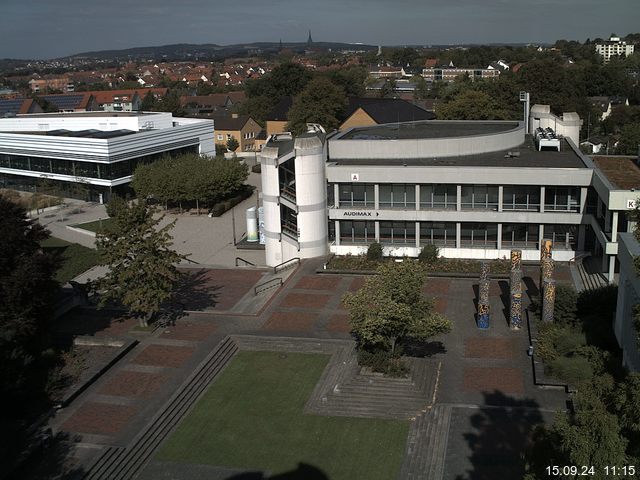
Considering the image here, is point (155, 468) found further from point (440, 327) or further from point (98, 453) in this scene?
point (440, 327)

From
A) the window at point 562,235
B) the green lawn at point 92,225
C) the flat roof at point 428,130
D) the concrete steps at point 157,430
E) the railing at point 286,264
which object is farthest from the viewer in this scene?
the green lawn at point 92,225

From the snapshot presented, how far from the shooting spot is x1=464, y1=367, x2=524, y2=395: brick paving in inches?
1000

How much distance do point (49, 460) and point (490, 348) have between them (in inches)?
679

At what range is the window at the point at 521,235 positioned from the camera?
4106 centimetres

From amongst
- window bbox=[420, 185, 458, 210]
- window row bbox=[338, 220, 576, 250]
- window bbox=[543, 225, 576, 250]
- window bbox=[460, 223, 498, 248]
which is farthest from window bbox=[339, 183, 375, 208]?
window bbox=[543, 225, 576, 250]

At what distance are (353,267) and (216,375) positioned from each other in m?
14.4

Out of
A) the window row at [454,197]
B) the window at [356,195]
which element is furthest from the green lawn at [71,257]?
the window row at [454,197]

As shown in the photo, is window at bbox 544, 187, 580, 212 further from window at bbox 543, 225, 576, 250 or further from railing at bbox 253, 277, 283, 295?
railing at bbox 253, 277, 283, 295

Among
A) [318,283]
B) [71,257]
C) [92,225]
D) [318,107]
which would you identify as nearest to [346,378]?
[318,283]

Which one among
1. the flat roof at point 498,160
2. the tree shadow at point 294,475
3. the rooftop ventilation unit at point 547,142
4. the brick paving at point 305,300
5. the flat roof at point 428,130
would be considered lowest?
the tree shadow at point 294,475

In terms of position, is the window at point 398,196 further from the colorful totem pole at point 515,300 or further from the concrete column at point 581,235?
the colorful totem pole at point 515,300

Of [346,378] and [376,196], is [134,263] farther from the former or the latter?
[376,196]

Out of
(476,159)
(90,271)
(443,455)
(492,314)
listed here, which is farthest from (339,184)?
(443,455)

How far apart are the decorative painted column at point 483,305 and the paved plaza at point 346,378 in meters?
0.38
